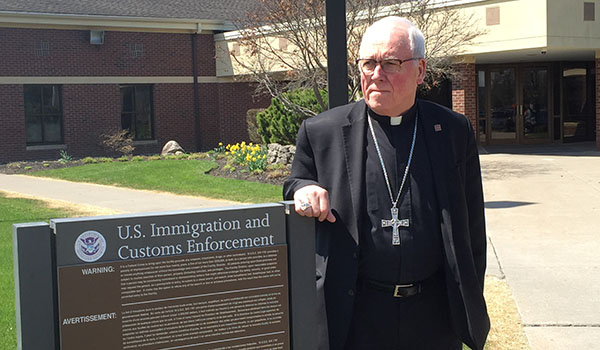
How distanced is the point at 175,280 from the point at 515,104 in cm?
2326

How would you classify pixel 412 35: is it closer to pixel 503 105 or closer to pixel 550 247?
pixel 550 247

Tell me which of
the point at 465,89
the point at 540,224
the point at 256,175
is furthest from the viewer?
the point at 465,89

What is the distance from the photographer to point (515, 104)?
24406 millimetres

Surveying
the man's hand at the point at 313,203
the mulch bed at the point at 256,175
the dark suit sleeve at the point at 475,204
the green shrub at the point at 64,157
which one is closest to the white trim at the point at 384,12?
the mulch bed at the point at 256,175

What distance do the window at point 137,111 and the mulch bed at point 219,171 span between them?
3779 millimetres

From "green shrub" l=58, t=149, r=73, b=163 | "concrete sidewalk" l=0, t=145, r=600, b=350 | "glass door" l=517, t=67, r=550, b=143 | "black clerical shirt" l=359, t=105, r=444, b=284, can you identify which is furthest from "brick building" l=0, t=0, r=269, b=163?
"black clerical shirt" l=359, t=105, r=444, b=284

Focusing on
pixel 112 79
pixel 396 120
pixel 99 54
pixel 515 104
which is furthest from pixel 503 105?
pixel 396 120

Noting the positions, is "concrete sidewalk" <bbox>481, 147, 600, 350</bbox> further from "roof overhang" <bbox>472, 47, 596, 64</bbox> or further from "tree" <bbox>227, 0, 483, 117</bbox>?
"roof overhang" <bbox>472, 47, 596, 64</bbox>

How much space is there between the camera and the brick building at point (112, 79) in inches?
918

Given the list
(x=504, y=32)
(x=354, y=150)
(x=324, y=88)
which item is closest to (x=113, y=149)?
(x=324, y=88)

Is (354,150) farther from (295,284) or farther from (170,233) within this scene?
(170,233)

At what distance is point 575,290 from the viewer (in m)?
6.68

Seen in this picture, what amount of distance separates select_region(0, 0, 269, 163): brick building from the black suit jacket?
22013mm

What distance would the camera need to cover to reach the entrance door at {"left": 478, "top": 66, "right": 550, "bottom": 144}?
24.4m
